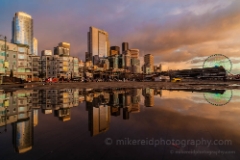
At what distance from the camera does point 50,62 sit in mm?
141625

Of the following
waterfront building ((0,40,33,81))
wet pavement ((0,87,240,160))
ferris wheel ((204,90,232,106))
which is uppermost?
waterfront building ((0,40,33,81))

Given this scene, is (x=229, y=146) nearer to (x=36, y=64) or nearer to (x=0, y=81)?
(x=0, y=81)

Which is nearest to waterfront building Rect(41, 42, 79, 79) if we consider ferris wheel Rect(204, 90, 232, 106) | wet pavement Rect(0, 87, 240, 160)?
ferris wheel Rect(204, 90, 232, 106)

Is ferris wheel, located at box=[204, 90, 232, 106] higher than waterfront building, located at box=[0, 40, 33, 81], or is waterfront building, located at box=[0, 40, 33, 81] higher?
waterfront building, located at box=[0, 40, 33, 81]

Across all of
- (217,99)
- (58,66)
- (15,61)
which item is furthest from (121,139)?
(58,66)

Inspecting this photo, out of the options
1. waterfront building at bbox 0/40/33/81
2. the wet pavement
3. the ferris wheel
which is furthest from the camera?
waterfront building at bbox 0/40/33/81

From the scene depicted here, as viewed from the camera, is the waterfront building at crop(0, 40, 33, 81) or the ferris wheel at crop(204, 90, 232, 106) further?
the waterfront building at crop(0, 40, 33, 81)

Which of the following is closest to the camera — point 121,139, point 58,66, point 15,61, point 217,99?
point 121,139

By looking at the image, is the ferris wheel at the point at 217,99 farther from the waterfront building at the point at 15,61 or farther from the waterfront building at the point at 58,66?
the waterfront building at the point at 58,66

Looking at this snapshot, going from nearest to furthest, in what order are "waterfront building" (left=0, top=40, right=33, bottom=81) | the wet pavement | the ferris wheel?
the wet pavement < the ferris wheel < "waterfront building" (left=0, top=40, right=33, bottom=81)

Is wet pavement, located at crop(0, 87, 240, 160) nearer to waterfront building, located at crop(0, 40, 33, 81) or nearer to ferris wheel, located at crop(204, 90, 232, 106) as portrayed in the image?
ferris wheel, located at crop(204, 90, 232, 106)

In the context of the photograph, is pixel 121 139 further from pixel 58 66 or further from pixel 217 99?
pixel 58 66

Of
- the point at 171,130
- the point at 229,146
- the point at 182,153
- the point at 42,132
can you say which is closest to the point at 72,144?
the point at 42,132

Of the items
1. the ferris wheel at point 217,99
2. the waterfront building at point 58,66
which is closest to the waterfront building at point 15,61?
the waterfront building at point 58,66
